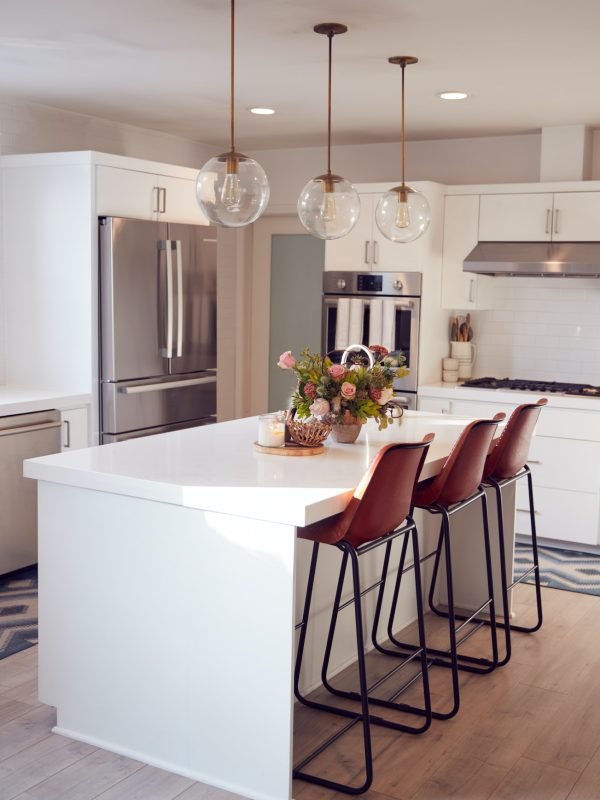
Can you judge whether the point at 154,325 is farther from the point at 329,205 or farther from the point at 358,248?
the point at 329,205

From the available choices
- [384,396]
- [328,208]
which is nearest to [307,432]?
[384,396]

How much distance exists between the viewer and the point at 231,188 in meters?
3.04

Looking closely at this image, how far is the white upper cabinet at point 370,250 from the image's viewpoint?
5.94 metres

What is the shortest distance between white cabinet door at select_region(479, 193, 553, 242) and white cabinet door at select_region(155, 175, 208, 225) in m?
1.82

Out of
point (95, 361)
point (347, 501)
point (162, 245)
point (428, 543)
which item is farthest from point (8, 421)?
point (347, 501)

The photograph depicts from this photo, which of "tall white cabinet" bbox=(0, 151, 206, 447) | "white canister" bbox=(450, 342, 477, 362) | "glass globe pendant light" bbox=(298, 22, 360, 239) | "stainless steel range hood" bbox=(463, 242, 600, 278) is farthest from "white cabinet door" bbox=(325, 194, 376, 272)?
"glass globe pendant light" bbox=(298, 22, 360, 239)

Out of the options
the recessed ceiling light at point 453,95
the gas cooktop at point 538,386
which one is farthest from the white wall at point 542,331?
the recessed ceiling light at point 453,95

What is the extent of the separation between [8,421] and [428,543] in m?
2.16

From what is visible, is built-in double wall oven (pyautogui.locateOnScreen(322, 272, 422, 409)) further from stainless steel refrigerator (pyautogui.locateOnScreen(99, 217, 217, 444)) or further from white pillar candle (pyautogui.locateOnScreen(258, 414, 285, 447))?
white pillar candle (pyautogui.locateOnScreen(258, 414, 285, 447))

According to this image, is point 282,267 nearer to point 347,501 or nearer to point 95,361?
point 95,361

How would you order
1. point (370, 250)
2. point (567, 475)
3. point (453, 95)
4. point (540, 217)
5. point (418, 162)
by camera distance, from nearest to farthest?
point (453, 95) < point (567, 475) < point (540, 217) < point (370, 250) < point (418, 162)

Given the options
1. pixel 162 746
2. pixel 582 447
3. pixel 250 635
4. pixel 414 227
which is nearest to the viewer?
pixel 250 635

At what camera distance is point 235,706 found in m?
2.74

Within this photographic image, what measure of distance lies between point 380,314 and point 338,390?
2528mm
